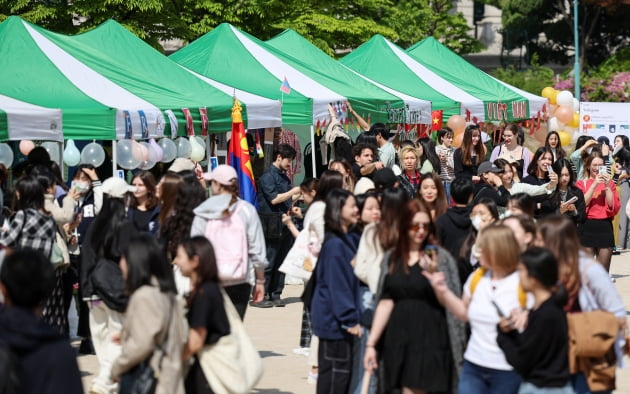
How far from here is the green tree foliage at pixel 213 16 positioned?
90.5ft

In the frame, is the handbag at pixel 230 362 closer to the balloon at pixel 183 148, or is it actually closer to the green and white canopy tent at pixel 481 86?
the balloon at pixel 183 148

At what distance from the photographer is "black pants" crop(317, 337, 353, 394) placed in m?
7.58

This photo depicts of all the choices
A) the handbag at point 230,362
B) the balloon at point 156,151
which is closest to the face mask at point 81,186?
the balloon at point 156,151

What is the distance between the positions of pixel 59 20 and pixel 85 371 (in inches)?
785

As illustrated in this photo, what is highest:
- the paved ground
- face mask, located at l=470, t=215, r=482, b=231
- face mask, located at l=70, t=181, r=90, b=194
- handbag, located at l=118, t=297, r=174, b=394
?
face mask, located at l=70, t=181, r=90, b=194

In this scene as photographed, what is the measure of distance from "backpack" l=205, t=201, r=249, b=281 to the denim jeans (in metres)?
2.31

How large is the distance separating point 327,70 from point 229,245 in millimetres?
12002

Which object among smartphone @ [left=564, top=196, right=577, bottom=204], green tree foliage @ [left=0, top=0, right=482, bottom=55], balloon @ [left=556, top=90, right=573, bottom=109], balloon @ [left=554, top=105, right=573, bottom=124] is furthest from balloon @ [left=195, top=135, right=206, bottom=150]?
balloon @ [left=556, top=90, right=573, bottom=109]

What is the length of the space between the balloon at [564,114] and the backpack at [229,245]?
1784 cm

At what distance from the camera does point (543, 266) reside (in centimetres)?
572

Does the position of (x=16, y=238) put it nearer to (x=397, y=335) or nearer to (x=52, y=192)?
(x=52, y=192)

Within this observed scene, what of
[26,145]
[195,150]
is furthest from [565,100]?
[26,145]

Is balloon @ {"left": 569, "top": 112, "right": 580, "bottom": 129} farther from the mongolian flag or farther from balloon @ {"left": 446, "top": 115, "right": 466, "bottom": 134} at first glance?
the mongolian flag

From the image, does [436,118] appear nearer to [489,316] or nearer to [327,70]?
[327,70]
